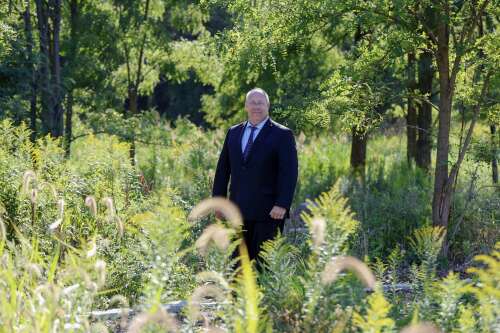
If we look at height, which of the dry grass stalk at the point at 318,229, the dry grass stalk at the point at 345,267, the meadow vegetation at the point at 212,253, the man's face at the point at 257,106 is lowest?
the meadow vegetation at the point at 212,253

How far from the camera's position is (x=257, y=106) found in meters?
6.17

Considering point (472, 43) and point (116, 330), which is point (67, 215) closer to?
point (116, 330)

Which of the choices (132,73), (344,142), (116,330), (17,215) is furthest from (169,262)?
(344,142)

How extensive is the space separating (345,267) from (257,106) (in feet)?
8.18

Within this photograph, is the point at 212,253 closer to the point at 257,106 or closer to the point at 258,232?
the point at 258,232

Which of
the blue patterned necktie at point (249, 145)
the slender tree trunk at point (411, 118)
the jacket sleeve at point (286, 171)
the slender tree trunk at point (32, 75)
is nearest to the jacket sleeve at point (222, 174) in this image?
the blue patterned necktie at point (249, 145)

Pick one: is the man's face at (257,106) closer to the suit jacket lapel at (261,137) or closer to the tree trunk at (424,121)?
the suit jacket lapel at (261,137)

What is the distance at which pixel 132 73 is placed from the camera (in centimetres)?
1620

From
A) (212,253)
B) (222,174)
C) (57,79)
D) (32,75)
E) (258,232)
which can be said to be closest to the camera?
(212,253)

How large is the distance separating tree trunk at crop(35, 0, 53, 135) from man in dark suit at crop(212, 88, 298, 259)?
290 inches

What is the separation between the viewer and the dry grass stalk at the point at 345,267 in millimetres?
3519

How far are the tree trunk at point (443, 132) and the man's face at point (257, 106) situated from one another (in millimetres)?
2855

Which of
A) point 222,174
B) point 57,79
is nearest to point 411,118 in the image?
point 57,79

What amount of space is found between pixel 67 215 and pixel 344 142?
12.4 meters
